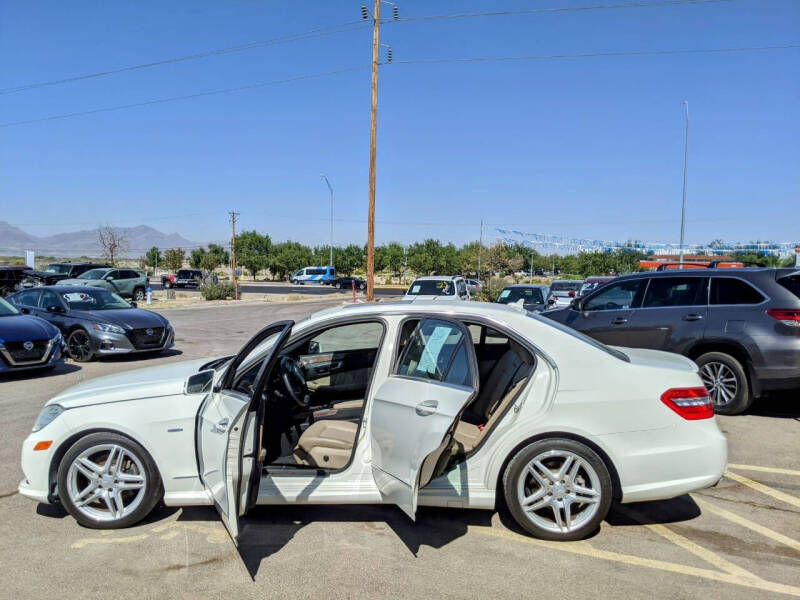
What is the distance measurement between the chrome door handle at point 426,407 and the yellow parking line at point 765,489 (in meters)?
3.28

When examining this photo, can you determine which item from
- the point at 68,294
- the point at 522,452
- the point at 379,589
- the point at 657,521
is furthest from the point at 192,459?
the point at 68,294

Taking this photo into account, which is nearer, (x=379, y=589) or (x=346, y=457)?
(x=379, y=589)

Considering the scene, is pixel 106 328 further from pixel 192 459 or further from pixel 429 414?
pixel 429 414

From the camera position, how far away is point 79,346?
11625 millimetres

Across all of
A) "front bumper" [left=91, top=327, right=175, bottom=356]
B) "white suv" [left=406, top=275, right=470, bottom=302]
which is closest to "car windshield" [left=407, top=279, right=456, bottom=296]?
"white suv" [left=406, top=275, right=470, bottom=302]

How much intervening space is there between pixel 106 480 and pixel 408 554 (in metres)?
2.13

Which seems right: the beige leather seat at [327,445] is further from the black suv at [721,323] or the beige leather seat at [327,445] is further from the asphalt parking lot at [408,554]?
the black suv at [721,323]

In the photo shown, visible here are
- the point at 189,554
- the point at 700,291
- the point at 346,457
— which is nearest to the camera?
the point at 189,554

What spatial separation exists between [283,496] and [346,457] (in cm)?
49

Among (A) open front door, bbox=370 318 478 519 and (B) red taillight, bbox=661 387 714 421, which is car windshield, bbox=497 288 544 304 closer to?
(B) red taillight, bbox=661 387 714 421

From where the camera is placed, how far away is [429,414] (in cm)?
353

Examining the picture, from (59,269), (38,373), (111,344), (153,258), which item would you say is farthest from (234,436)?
(153,258)

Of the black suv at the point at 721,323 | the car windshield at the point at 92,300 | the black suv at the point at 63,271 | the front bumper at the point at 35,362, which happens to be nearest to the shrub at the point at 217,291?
the black suv at the point at 63,271

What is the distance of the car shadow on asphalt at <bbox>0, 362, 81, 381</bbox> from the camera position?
991cm
